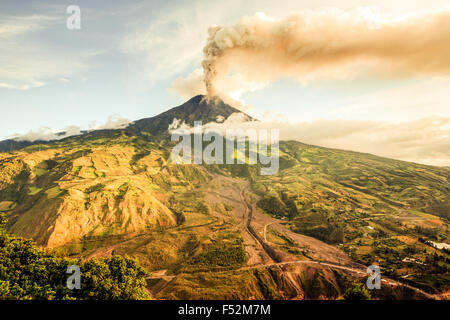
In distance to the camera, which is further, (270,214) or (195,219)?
(270,214)

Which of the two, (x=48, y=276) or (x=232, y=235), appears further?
(x=232, y=235)

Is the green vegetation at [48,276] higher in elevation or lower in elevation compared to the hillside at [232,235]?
higher

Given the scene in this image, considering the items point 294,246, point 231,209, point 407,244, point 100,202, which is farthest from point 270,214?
point 100,202

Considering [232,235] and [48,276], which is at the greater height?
[48,276]

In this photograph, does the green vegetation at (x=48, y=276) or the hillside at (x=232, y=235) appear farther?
the hillside at (x=232, y=235)

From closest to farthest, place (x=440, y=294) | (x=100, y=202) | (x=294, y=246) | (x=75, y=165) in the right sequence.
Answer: (x=440, y=294)
(x=294, y=246)
(x=100, y=202)
(x=75, y=165)

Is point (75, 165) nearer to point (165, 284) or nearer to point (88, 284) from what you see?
point (165, 284)

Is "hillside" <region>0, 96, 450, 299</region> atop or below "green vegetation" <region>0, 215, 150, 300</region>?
below

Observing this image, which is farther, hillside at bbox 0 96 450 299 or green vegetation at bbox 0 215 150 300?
hillside at bbox 0 96 450 299

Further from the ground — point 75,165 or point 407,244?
point 75,165
